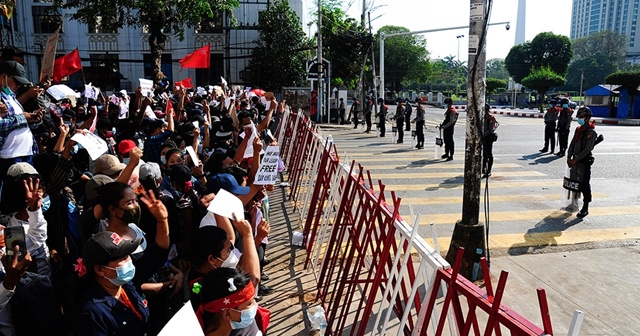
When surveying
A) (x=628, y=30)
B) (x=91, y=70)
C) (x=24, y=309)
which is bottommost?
(x=24, y=309)

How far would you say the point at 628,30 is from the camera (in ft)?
484

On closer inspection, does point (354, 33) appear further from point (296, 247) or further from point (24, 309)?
point (24, 309)

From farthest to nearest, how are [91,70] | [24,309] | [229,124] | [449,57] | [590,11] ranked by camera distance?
1. [590,11]
2. [449,57]
3. [91,70]
4. [229,124]
5. [24,309]

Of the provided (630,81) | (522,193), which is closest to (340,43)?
(630,81)

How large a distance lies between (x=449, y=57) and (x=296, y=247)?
5296 inches

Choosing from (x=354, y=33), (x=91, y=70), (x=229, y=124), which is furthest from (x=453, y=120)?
(x=91, y=70)

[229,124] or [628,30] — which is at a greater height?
[628,30]

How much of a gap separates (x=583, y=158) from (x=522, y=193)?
6.91 feet

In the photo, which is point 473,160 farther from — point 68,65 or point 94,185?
point 68,65

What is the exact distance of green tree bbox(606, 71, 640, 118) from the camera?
32.8 m

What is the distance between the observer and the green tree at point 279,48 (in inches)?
1267

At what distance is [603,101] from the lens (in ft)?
125

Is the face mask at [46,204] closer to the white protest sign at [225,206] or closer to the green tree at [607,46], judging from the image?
the white protest sign at [225,206]

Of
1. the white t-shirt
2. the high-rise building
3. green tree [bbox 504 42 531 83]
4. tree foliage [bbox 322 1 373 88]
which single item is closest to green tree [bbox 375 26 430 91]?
green tree [bbox 504 42 531 83]
